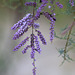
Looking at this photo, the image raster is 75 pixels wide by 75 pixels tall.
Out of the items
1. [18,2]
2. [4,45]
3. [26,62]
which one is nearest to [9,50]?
[4,45]

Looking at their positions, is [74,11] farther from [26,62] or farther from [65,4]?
[26,62]

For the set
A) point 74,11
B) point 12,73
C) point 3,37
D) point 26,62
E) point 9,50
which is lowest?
point 12,73

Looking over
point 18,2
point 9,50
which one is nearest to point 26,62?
point 9,50

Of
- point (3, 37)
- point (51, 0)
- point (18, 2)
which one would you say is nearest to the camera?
point (51, 0)

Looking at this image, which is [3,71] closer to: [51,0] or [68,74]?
[68,74]

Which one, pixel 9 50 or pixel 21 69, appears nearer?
pixel 9 50

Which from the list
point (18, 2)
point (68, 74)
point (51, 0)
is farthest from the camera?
point (68, 74)

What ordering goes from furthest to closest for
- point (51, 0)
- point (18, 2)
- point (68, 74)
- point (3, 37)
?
point (68, 74)
point (3, 37)
point (18, 2)
point (51, 0)

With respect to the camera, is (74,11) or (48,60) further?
(48,60)

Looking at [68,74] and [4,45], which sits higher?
[4,45]
